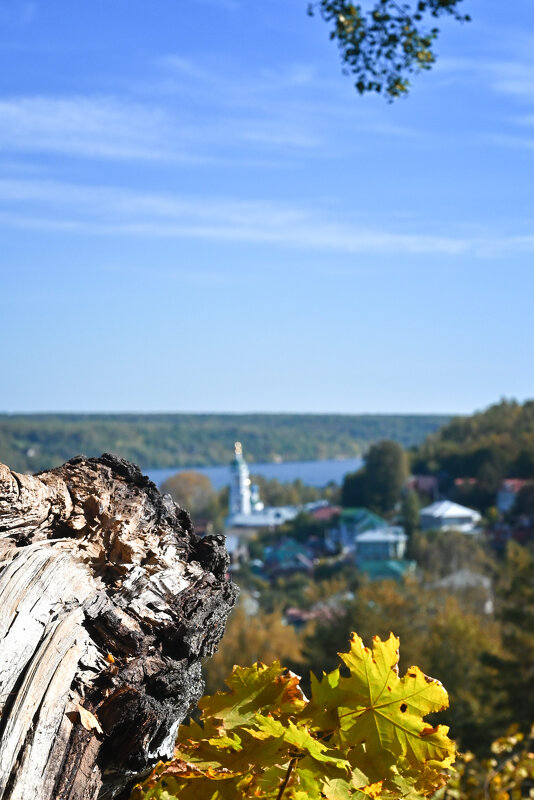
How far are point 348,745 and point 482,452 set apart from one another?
7006 centimetres

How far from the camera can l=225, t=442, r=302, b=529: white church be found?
76.8 meters

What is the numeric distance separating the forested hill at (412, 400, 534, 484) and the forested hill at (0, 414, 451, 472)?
27506 mm

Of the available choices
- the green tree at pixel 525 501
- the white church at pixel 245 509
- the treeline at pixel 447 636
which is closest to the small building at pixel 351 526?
the white church at pixel 245 509

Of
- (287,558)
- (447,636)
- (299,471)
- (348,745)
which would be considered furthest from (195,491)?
(348,745)

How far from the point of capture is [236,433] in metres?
124

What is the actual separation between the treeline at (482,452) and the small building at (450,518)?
14.9ft

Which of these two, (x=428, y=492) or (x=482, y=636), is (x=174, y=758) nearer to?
(x=482, y=636)

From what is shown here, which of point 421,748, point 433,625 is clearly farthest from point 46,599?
point 433,625

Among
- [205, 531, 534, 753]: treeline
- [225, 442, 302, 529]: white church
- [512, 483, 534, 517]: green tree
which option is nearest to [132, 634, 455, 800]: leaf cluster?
[205, 531, 534, 753]: treeline

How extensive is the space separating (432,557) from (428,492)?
19866mm

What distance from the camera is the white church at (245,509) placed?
7675cm

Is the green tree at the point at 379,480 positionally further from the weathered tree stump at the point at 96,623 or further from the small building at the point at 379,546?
the weathered tree stump at the point at 96,623

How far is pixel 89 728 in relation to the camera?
128 cm

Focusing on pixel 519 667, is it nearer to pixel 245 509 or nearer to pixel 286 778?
pixel 286 778
